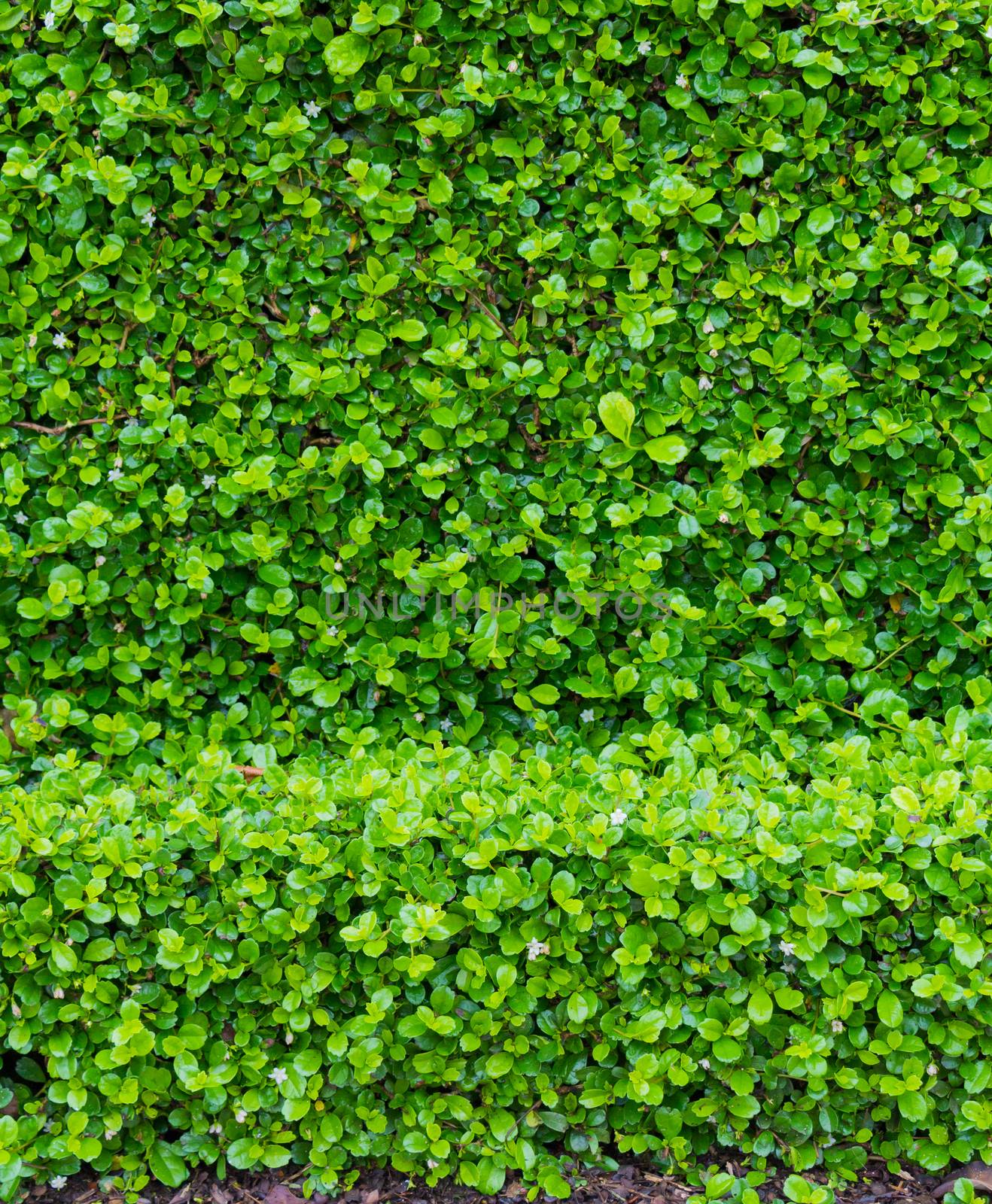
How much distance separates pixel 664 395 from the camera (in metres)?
2.69

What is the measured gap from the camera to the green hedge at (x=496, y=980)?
2143 millimetres

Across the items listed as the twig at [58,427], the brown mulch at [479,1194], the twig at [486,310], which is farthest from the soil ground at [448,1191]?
the twig at [486,310]

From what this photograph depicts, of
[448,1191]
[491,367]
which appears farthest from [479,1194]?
[491,367]

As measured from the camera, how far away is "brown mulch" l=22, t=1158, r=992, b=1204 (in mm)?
2199

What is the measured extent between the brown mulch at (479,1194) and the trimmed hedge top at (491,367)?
98 centimetres

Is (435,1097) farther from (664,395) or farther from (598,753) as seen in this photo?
(664,395)

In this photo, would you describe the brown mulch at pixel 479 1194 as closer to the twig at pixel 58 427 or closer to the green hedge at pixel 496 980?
the green hedge at pixel 496 980

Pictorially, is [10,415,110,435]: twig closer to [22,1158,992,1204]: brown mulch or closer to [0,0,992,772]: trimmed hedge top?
[0,0,992,772]: trimmed hedge top

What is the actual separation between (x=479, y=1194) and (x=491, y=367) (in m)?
2.02

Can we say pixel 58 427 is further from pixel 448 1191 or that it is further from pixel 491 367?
pixel 448 1191

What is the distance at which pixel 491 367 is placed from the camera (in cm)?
268

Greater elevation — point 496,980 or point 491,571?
point 491,571

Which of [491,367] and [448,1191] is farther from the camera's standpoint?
[491,367]

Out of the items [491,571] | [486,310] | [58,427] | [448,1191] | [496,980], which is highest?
[486,310]
